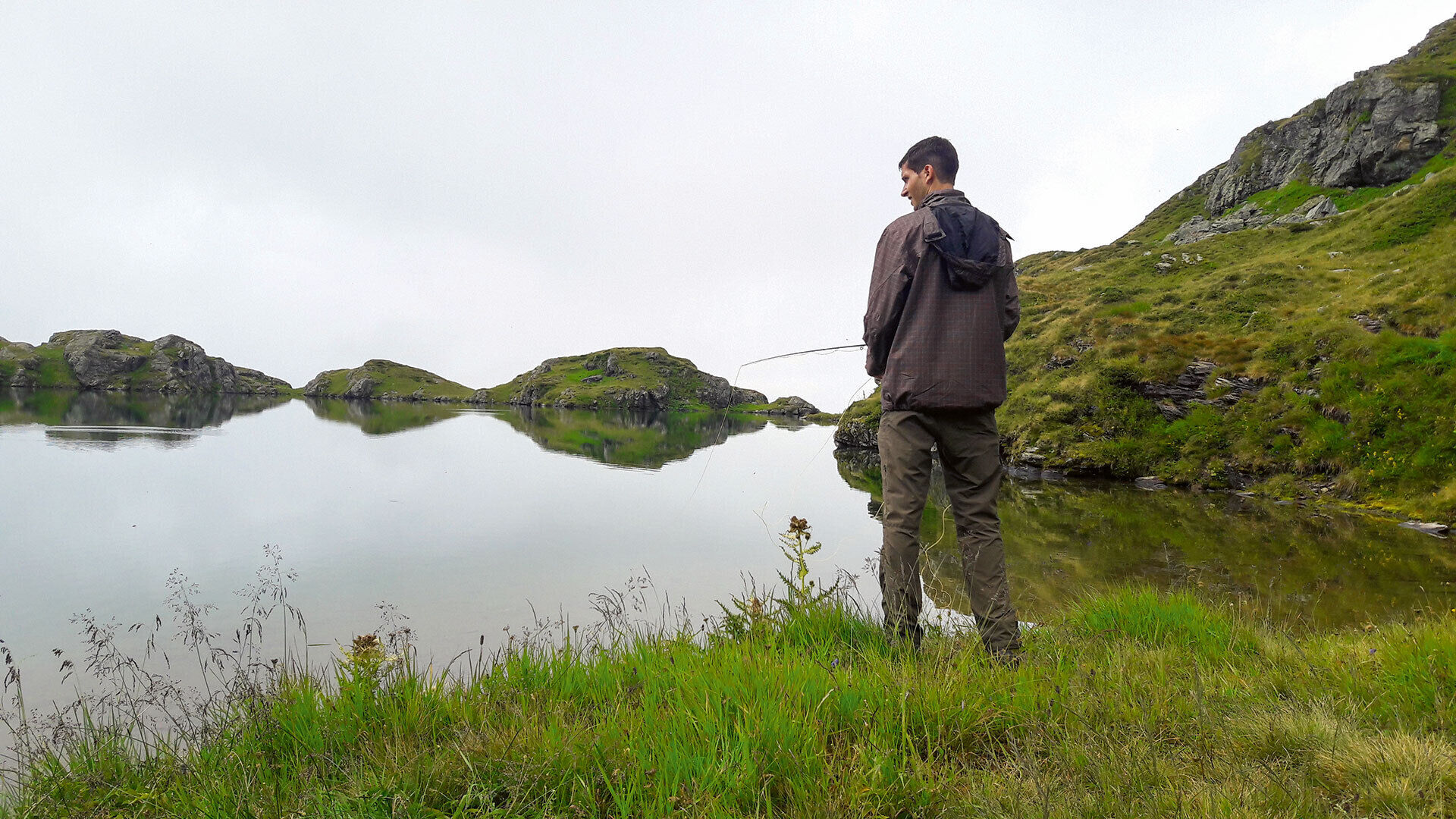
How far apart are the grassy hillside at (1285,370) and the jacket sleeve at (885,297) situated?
1437cm

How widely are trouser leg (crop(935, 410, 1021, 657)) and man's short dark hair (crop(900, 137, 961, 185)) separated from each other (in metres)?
1.84

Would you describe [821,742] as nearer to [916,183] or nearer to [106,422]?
[916,183]

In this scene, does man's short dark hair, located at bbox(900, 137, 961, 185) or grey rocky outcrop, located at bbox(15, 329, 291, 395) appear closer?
man's short dark hair, located at bbox(900, 137, 961, 185)

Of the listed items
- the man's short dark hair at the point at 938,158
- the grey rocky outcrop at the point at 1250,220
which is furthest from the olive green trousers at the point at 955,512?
the grey rocky outcrop at the point at 1250,220

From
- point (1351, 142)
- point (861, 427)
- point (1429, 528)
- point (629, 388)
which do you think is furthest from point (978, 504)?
point (629, 388)

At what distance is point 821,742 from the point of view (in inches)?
95.6

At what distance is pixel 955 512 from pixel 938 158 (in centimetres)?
266

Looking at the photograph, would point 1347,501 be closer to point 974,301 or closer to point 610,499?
point 974,301

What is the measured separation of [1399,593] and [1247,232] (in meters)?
61.6

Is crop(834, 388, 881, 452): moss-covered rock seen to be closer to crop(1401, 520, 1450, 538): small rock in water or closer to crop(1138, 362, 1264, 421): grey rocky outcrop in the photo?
crop(1138, 362, 1264, 421): grey rocky outcrop

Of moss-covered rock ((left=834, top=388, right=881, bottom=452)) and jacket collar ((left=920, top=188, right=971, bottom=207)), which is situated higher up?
jacket collar ((left=920, top=188, right=971, bottom=207))

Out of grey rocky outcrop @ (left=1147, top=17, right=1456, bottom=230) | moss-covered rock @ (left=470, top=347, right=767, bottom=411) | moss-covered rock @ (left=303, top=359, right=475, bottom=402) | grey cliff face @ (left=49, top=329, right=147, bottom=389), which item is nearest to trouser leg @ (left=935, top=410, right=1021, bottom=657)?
grey rocky outcrop @ (left=1147, top=17, right=1456, bottom=230)

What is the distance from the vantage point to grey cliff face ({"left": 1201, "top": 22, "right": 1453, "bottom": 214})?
5881 centimetres

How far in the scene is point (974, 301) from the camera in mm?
4008
